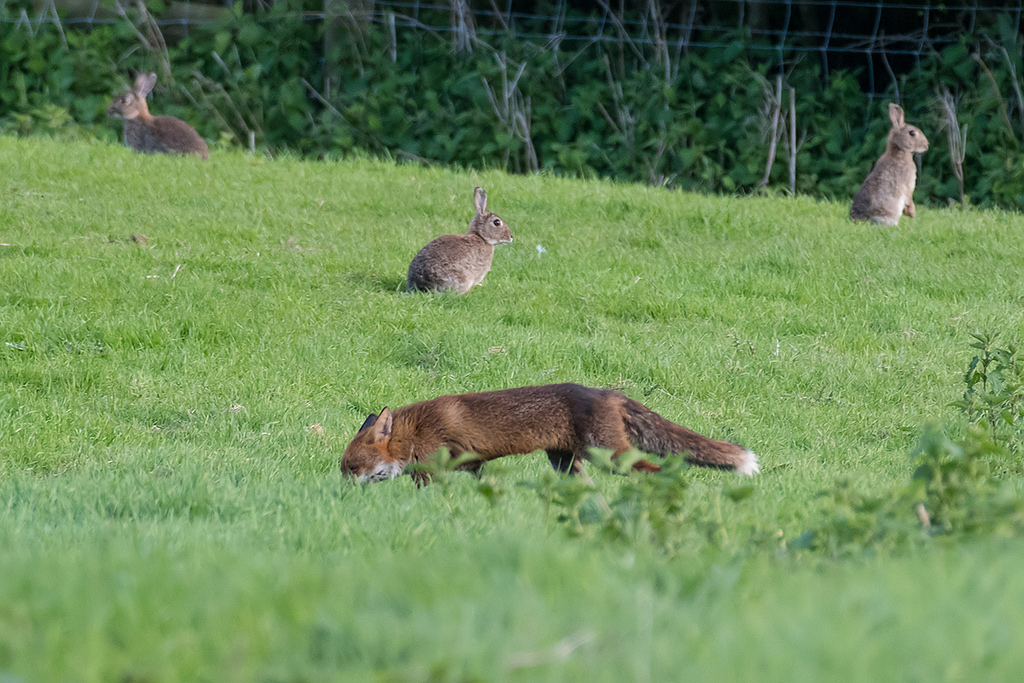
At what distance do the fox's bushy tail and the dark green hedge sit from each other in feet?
32.1

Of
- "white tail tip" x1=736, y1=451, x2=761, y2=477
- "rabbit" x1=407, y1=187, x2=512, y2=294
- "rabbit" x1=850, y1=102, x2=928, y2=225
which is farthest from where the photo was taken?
"rabbit" x1=850, y1=102, x2=928, y2=225

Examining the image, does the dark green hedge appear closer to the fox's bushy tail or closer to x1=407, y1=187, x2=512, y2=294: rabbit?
x1=407, y1=187, x2=512, y2=294: rabbit

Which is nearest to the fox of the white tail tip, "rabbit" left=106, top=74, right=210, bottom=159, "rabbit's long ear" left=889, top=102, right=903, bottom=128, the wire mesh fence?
the white tail tip

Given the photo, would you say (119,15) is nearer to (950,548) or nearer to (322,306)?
(322,306)

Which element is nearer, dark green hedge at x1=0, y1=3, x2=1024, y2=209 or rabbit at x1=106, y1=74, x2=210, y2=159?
rabbit at x1=106, y1=74, x2=210, y2=159

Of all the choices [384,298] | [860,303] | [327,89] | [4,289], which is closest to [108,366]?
[4,289]

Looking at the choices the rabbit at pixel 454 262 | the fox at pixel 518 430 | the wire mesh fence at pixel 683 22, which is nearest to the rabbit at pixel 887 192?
the wire mesh fence at pixel 683 22

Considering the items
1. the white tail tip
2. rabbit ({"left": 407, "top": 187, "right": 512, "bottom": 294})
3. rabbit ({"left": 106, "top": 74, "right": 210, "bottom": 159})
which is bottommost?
rabbit ({"left": 106, "top": 74, "right": 210, "bottom": 159})

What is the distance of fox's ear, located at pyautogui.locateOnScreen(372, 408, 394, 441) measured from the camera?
5.36 meters

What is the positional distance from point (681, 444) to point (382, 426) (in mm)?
1443

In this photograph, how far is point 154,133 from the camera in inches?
528

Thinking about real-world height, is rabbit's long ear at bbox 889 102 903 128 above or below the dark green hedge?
above

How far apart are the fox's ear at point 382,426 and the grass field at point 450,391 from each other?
9.1 inches

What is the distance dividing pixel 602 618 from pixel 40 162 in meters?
11.0
